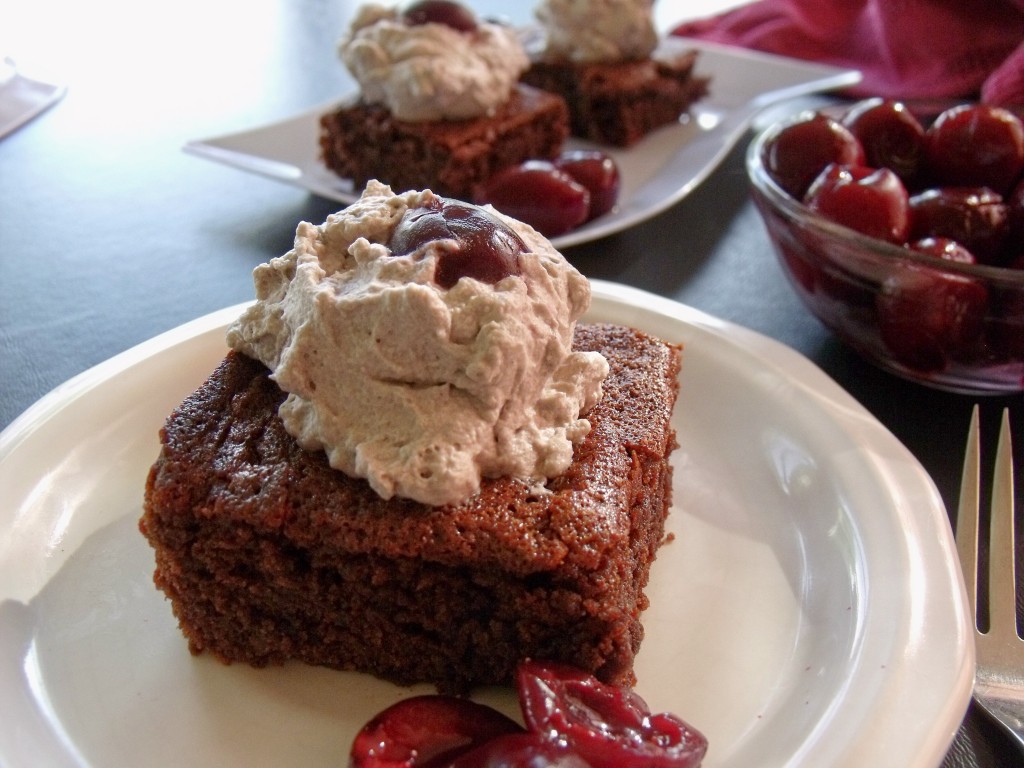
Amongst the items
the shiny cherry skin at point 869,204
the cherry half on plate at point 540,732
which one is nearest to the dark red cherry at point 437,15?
the shiny cherry skin at point 869,204

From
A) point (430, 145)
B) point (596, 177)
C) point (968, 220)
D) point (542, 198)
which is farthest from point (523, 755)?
point (430, 145)

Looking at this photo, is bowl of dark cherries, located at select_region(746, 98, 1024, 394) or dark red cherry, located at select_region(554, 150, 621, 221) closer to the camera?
bowl of dark cherries, located at select_region(746, 98, 1024, 394)

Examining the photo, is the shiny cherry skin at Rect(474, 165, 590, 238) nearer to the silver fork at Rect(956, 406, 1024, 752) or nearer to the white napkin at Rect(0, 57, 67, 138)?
the silver fork at Rect(956, 406, 1024, 752)

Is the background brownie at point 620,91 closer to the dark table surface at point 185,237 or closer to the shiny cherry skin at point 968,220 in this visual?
the dark table surface at point 185,237

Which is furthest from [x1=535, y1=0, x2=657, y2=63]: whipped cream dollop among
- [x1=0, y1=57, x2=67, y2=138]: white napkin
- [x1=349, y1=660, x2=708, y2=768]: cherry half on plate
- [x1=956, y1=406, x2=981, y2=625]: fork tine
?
[x1=349, y1=660, x2=708, y2=768]: cherry half on plate

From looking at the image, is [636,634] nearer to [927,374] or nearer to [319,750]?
[319,750]

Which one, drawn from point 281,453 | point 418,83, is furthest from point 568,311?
point 418,83
